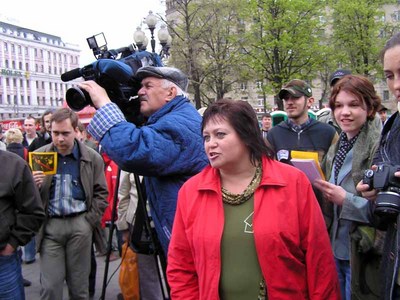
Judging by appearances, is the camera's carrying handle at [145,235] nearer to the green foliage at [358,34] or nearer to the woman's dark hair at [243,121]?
the woman's dark hair at [243,121]

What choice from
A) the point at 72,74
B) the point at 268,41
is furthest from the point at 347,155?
the point at 268,41

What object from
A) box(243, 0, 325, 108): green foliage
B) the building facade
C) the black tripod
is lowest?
the black tripod

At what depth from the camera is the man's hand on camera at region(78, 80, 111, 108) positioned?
242 centimetres

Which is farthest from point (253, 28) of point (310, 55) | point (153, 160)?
point (153, 160)

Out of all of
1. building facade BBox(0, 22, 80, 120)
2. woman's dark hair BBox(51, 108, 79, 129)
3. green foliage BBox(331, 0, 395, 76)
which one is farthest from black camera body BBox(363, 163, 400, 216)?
building facade BBox(0, 22, 80, 120)

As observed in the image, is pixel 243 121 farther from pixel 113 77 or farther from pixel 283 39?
pixel 283 39

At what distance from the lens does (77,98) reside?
8.19ft

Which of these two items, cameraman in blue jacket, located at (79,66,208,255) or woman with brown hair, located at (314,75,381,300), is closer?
cameraman in blue jacket, located at (79,66,208,255)

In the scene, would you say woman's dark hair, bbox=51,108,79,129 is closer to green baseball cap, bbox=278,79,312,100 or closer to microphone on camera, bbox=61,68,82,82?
microphone on camera, bbox=61,68,82,82

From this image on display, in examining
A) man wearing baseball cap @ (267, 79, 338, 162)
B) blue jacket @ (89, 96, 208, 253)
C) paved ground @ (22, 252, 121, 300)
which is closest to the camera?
blue jacket @ (89, 96, 208, 253)

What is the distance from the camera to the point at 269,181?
81.5 inches

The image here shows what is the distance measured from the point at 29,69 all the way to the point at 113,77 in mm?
102803

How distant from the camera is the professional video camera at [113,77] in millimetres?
2484

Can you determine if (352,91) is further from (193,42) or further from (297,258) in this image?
(193,42)
